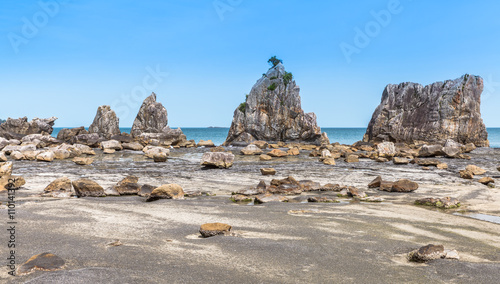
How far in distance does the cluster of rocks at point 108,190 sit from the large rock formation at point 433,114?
169ft

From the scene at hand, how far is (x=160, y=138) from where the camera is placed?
5016cm

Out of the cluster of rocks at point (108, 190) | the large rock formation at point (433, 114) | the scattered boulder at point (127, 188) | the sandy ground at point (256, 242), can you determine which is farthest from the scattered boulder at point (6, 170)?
the large rock formation at point (433, 114)

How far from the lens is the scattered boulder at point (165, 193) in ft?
31.4

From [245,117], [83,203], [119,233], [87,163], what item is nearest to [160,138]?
[245,117]

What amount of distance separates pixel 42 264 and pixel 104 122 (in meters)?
63.9

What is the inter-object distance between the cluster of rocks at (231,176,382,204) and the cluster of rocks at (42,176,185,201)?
1.96m

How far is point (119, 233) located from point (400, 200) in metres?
8.79

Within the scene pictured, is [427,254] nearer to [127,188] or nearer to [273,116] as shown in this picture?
[127,188]

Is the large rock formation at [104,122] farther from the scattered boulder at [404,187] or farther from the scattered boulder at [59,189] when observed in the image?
the scattered boulder at [404,187]

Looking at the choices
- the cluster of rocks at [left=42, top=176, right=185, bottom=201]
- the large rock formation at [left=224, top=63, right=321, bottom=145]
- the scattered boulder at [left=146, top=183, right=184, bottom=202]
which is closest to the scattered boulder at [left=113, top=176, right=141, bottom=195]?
the cluster of rocks at [left=42, top=176, right=185, bottom=201]

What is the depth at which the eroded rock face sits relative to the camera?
67812 mm

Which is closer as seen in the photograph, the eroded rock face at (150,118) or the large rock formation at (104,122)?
the large rock formation at (104,122)

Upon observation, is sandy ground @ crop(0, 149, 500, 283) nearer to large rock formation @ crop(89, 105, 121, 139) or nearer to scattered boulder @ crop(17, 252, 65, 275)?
scattered boulder @ crop(17, 252, 65, 275)

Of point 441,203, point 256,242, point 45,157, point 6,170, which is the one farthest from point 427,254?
point 45,157
